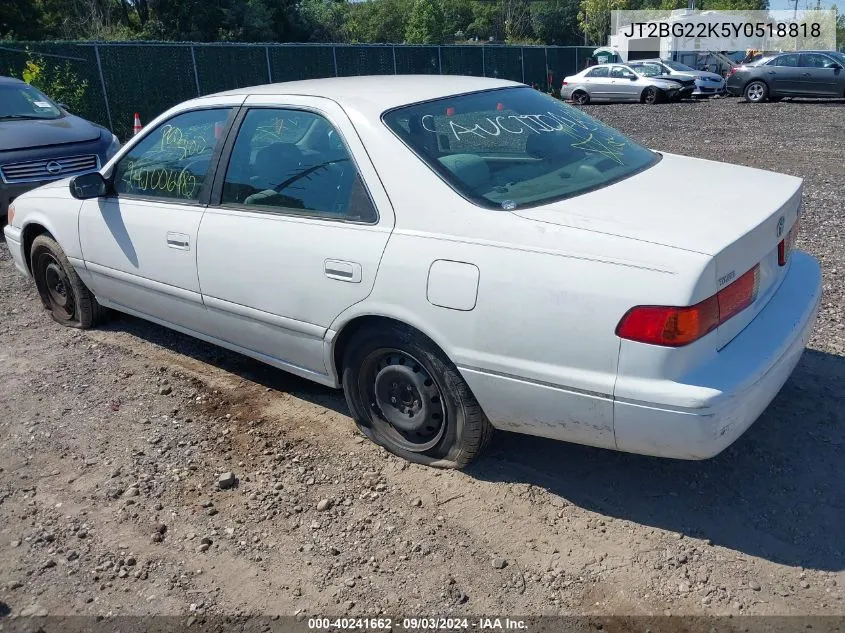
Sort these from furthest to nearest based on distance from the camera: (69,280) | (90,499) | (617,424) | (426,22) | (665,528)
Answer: (426,22) → (69,280) → (90,499) → (665,528) → (617,424)

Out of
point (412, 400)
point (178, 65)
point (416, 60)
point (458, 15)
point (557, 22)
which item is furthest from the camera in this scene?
point (458, 15)

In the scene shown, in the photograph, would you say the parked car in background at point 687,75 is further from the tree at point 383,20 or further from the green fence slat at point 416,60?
the tree at point 383,20

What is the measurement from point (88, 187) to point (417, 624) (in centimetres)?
327

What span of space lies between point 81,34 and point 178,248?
3932 centimetres

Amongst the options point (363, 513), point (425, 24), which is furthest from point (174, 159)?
point (425, 24)

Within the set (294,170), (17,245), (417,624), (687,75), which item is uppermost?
(294,170)

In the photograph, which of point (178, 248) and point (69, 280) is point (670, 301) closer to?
point (178, 248)

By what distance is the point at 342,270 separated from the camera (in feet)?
11.0

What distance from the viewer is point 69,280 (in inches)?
205

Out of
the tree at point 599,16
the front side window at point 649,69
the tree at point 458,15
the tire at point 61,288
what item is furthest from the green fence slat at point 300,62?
the tree at point 458,15

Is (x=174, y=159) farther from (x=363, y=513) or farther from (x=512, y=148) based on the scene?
(x=363, y=513)

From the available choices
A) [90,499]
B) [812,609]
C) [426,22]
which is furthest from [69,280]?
[426,22]

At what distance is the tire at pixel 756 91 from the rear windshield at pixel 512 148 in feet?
69.9

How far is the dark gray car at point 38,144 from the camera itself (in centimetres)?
809
